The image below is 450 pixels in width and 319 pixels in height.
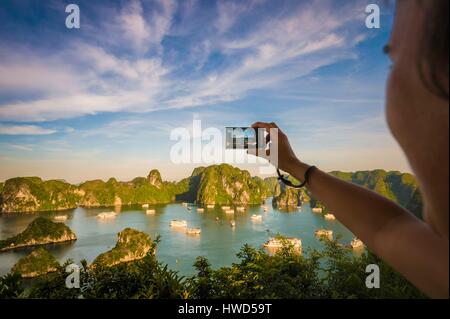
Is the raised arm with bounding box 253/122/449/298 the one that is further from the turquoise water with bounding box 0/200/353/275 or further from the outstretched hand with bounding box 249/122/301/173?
the turquoise water with bounding box 0/200/353/275

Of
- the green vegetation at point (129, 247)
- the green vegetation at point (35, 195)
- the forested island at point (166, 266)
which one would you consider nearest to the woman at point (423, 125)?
the forested island at point (166, 266)

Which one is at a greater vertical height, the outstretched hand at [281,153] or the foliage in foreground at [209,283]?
the outstretched hand at [281,153]

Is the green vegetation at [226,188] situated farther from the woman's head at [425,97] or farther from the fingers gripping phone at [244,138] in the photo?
the woman's head at [425,97]

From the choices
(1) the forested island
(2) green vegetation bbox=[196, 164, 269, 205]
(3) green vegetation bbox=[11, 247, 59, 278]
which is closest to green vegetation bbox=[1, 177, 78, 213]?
(1) the forested island

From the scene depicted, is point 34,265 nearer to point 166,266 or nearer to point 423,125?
point 166,266

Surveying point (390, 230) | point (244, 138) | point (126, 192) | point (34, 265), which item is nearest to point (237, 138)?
point (244, 138)

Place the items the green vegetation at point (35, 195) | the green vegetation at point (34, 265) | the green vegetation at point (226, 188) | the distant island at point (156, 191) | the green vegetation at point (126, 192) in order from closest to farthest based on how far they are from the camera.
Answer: the green vegetation at point (34, 265), the green vegetation at point (35, 195), the distant island at point (156, 191), the green vegetation at point (126, 192), the green vegetation at point (226, 188)
